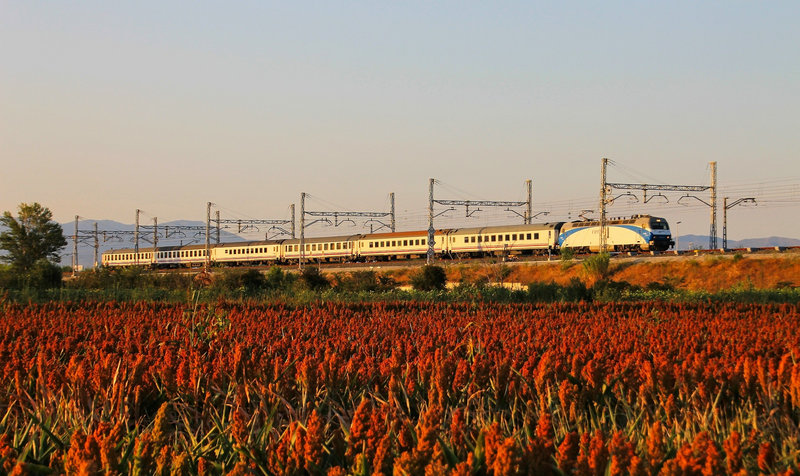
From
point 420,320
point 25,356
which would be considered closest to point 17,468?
point 25,356

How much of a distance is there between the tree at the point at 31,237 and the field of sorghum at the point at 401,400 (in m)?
66.6

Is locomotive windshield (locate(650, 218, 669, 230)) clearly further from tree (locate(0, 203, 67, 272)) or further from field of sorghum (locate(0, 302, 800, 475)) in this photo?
tree (locate(0, 203, 67, 272))

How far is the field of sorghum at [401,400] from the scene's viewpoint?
3.29 m

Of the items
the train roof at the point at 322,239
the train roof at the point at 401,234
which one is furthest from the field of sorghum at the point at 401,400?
the train roof at the point at 322,239

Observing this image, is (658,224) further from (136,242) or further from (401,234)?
(136,242)

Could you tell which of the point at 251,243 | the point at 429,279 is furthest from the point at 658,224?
the point at 251,243

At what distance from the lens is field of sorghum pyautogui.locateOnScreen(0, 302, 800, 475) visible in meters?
3.29

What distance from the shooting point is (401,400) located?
17.3ft

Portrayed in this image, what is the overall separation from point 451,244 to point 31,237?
4182 cm

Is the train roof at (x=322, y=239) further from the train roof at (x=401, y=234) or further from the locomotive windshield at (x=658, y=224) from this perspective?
the locomotive windshield at (x=658, y=224)

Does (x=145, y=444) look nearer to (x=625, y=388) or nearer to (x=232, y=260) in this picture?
(x=625, y=388)

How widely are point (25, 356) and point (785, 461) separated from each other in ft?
19.7

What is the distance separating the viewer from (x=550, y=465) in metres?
3.24

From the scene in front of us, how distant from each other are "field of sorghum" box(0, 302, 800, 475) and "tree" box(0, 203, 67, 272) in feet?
218
